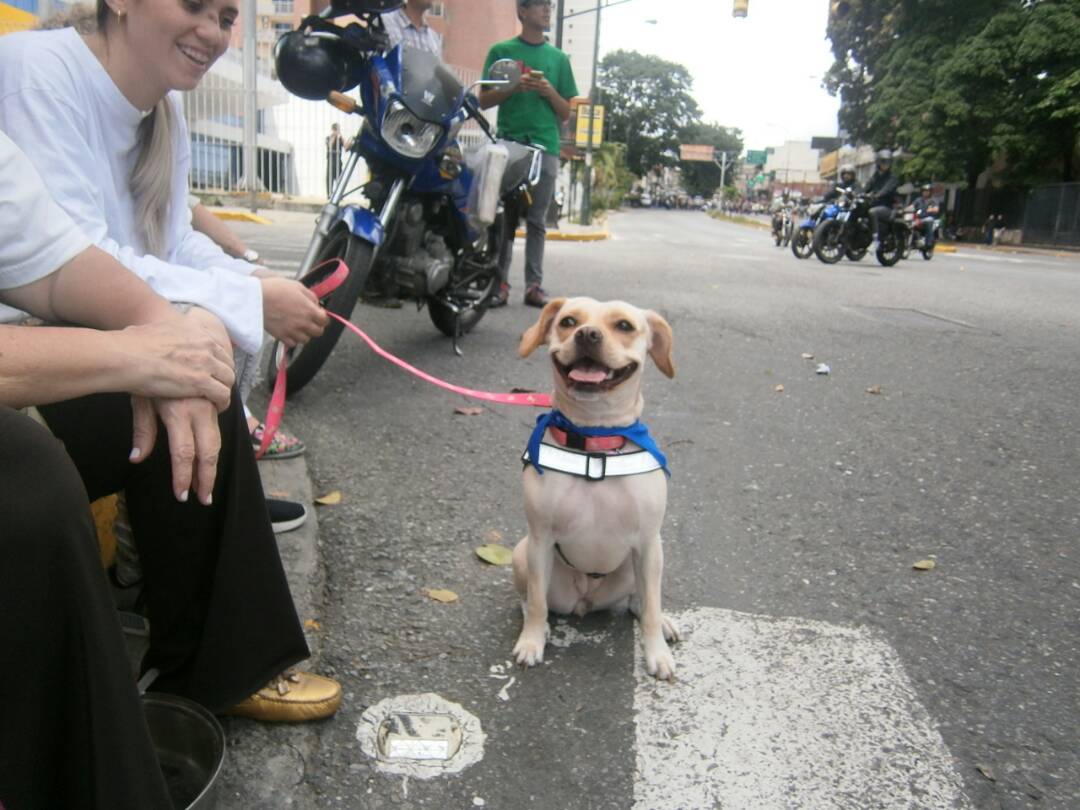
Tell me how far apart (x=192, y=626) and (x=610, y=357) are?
1.16 meters

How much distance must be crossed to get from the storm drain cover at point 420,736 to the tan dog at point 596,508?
0.30m

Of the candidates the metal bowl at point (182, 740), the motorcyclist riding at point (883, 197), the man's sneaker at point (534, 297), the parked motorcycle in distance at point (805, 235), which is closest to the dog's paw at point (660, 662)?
the metal bowl at point (182, 740)

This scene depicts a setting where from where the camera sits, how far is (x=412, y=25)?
214 inches

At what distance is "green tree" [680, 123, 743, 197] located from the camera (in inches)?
4557

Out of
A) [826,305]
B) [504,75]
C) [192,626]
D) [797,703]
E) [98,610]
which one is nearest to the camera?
[98,610]

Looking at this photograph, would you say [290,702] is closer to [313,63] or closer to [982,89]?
[313,63]

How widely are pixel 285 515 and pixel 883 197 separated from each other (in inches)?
559

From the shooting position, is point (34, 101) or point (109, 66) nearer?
point (34, 101)

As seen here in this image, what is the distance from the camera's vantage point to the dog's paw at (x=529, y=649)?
227 centimetres

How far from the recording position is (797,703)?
212 cm

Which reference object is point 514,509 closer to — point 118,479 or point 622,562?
point 622,562

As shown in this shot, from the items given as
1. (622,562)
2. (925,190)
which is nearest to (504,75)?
(622,562)

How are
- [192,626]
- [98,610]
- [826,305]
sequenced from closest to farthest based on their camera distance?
[98,610], [192,626], [826,305]

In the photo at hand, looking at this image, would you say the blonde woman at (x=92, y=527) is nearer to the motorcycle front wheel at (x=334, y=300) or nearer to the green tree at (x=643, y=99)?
the motorcycle front wheel at (x=334, y=300)
